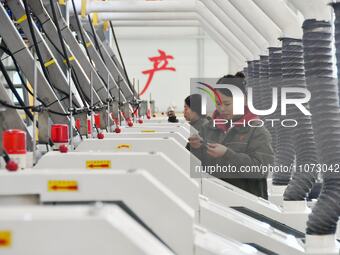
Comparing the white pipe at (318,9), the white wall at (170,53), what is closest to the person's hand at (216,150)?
the white pipe at (318,9)

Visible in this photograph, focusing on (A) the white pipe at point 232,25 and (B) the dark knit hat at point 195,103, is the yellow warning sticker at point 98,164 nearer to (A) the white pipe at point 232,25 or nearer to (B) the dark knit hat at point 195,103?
(B) the dark knit hat at point 195,103

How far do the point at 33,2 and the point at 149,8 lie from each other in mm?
4073

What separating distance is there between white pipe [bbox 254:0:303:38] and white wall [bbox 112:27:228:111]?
41.8ft

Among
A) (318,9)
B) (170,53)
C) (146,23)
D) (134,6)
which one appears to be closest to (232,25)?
(134,6)

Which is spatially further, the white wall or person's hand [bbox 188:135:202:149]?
the white wall

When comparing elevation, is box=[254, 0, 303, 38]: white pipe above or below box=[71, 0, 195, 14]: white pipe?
below

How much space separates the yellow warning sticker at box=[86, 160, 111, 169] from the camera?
2.93 metres

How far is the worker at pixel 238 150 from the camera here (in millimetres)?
4742

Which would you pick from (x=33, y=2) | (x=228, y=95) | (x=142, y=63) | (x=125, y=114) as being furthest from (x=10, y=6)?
(x=142, y=63)

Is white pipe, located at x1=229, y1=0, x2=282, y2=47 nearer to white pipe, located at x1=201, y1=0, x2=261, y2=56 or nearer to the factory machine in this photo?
the factory machine

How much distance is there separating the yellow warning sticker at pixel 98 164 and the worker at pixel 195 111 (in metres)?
3.92

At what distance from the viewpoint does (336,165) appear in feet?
11.4

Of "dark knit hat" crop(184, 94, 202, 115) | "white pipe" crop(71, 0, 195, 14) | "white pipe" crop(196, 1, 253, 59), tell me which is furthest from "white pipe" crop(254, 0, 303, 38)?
"white pipe" crop(71, 0, 195, 14)

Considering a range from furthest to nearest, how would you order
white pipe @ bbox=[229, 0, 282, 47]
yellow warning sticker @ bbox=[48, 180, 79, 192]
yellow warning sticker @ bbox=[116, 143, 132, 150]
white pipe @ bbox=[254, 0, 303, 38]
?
white pipe @ bbox=[229, 0, 282, 47], white pipe @ bbox=[254, 0, 303, 38], yellow warning sticker @ bbox=[116, 143, 132, 150], yellow warning sticker @ bbox=[48, 180, 79, 192]
